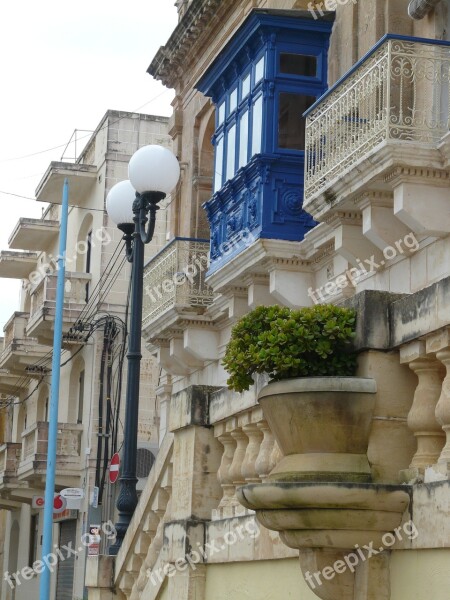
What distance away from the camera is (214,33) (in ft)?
72.4

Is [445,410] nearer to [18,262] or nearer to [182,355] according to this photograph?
[182,355]

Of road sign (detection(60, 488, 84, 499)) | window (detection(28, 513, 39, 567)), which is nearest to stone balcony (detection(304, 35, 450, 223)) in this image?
road sign (detection(60, 488, 84, 499))

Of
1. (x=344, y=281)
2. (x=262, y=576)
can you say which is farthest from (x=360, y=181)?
(x=262, y=576)

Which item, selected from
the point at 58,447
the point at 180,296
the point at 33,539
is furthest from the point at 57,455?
the point at 180,296

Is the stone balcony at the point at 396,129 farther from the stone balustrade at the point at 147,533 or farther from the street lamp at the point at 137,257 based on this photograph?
the stone balustrade at the point at 147,533

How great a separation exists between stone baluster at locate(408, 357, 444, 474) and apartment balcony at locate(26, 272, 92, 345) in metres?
24.9

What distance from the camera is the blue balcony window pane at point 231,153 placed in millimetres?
18156

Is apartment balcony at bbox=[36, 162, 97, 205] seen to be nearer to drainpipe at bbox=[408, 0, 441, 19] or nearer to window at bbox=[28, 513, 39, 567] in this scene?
window at bbox=[28, 513, 39, 567]

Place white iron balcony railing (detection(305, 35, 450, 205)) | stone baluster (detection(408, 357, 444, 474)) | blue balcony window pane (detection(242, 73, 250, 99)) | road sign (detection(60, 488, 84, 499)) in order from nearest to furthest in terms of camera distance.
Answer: stone baluster (detection(408, 357, 444, 474))
white iron balcony railing (detection(305, 35, 450, 205))
blue balcony window pane (detection(242, 73, 250, 99))
road sign (detection(60, 488, 84, 499))

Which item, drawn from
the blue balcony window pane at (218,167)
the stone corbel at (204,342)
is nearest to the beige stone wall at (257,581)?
the blue balcony window pane at (218,167)

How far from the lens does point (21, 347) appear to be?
35.0 meters

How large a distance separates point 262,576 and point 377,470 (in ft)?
5.01

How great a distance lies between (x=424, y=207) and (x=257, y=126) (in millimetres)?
4737

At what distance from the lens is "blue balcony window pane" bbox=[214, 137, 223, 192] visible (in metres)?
18.8
